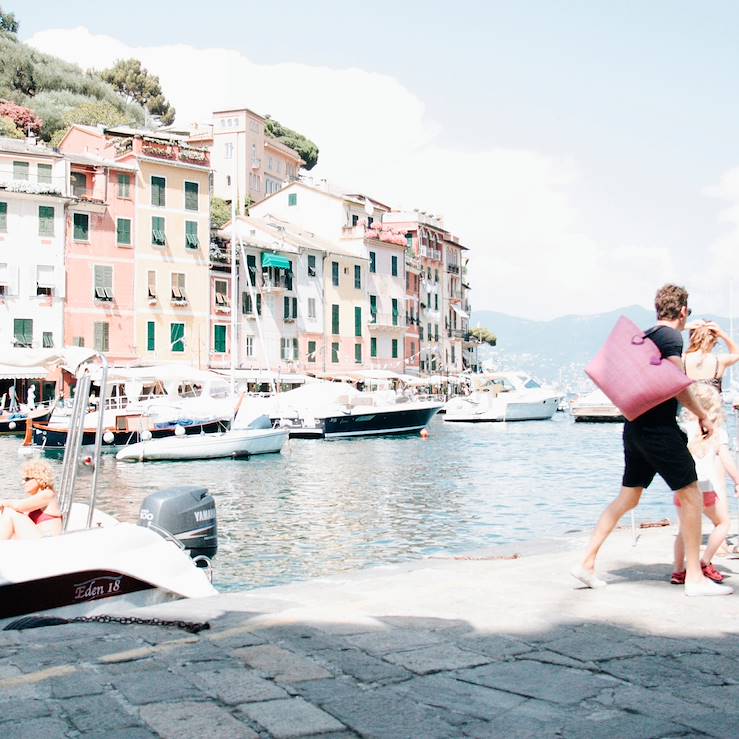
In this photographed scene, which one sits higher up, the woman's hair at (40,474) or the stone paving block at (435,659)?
the woman's hair at (40,474)

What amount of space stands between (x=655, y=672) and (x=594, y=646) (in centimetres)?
47

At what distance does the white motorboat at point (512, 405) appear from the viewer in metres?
65.4

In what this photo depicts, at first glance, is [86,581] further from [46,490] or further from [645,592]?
[645,592]

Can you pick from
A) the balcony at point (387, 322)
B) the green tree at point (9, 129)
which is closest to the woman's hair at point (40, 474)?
the green tree at point (9, 129)

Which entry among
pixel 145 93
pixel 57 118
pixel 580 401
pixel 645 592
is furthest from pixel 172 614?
pixel 145 93

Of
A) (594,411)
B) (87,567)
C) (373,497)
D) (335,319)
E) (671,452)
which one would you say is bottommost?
(373,497)

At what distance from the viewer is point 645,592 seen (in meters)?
6.54

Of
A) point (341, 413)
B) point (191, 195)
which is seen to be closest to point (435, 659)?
point (341, 413)

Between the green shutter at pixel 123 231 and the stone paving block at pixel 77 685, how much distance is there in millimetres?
51083

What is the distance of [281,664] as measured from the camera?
4.78 meters

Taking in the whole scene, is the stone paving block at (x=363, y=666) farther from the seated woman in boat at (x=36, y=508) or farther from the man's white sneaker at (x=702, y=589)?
the seated woman in boat at (x=36, y=508)

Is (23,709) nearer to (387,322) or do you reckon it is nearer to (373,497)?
(373,497)

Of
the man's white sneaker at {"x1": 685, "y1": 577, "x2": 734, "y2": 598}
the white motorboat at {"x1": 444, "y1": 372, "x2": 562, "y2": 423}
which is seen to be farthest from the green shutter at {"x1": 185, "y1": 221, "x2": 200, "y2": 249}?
the man's white sneaker at {"x1": 685, "y1": 577, "x2": 734, "y2": 598}

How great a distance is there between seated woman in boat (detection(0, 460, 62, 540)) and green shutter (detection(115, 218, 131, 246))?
1824 inches
